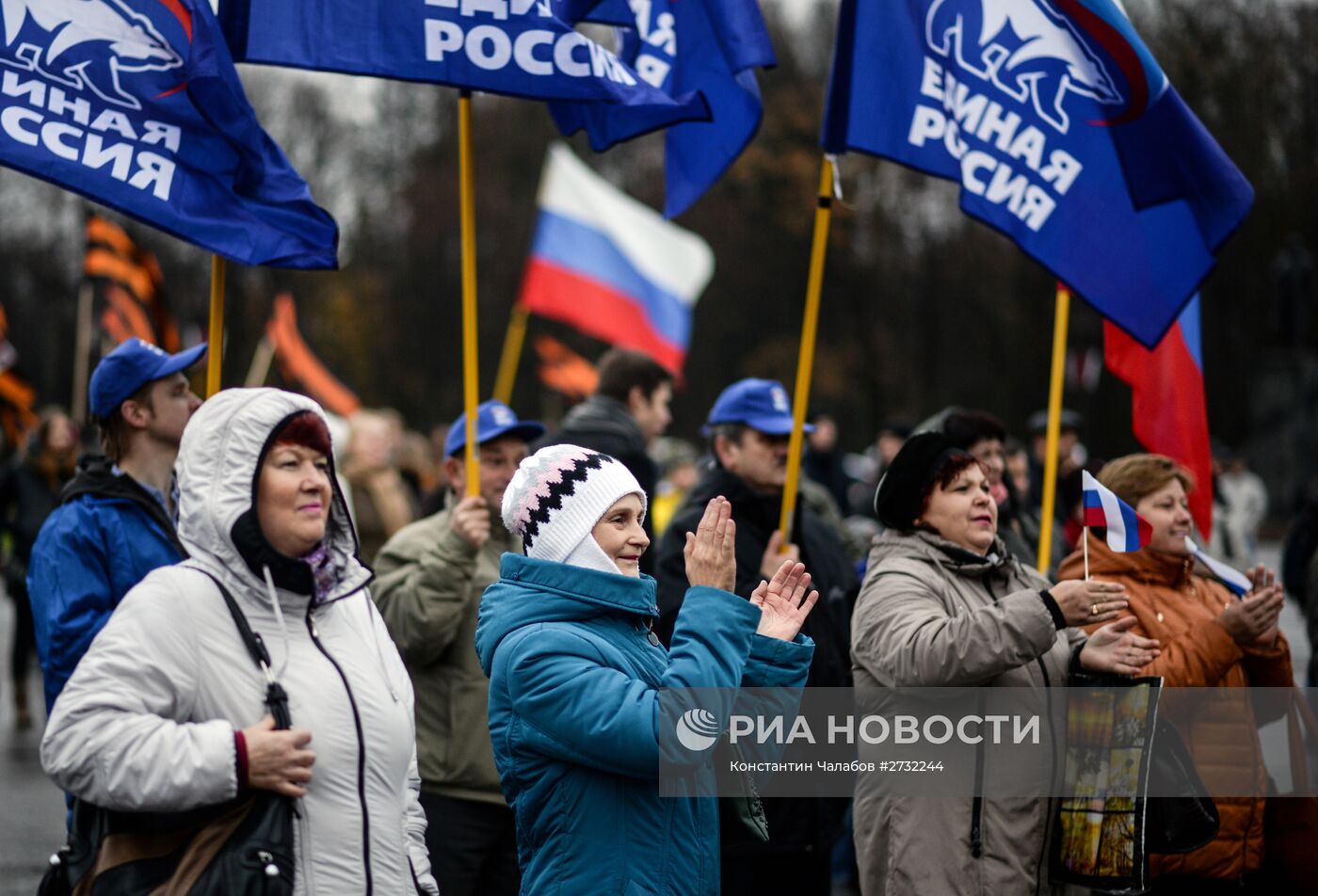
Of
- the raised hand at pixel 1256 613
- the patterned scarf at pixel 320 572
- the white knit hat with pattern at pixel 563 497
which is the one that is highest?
the white knit hat with pattern at pixel 563 497

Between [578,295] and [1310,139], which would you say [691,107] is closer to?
[578,295]

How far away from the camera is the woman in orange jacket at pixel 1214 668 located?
4816 mm

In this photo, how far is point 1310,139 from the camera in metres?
29.4

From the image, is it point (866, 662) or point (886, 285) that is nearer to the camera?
point (866, 662)

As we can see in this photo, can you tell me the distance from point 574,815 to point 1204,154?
136 inches

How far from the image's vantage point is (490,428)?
5797mm

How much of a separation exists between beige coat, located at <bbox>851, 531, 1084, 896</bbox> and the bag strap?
176 centimetres

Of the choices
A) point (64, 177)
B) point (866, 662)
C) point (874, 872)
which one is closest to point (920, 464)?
point (866, 662)

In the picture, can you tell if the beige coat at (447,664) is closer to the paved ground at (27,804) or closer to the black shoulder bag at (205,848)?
the black shoulder bag at (205,848)

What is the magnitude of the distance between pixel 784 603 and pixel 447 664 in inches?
83.7

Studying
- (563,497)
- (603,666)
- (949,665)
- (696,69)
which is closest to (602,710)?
(603,666)

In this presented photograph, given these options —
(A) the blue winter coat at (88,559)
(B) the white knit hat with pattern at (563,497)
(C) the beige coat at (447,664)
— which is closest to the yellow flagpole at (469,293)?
(C) the beige coat at (447,664)

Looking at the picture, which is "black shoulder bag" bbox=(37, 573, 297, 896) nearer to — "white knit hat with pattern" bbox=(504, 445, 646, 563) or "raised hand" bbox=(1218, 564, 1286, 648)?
"white knit hat with pattern" bbox=(504, 445, 646, 563)

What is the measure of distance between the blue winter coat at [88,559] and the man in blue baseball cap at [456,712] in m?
0.94
